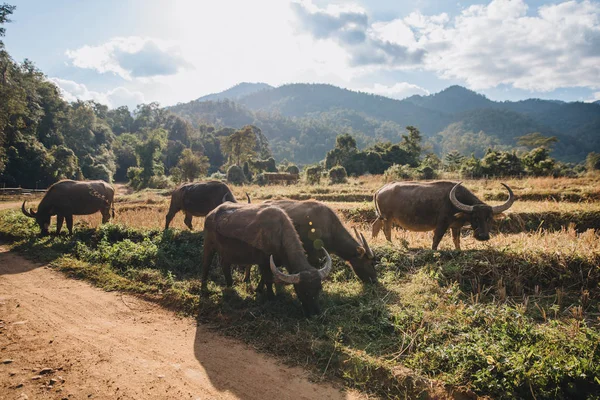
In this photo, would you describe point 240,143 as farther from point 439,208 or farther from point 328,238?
point 328,238

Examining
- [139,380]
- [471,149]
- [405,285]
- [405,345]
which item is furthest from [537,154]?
[471,149]

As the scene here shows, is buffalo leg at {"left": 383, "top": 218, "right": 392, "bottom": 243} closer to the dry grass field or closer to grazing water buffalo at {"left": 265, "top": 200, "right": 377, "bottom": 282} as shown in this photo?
the dry grass field

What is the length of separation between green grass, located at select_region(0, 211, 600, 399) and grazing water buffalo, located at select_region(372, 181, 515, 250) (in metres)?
0.96

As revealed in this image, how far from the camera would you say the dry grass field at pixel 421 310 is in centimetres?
390

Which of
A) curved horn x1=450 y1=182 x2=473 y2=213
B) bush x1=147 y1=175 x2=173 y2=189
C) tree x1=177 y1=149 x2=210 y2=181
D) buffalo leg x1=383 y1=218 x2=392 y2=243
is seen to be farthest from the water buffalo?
bush x1=147 y1=175 x2=173 y2=189

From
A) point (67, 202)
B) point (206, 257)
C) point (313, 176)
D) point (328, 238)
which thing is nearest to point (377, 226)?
point (328, 238)

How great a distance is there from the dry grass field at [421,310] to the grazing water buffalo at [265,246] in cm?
49

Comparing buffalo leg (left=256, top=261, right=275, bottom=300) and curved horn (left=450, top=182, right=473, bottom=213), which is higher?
curved horn (left=450, top=182, right=473, bottom=213)

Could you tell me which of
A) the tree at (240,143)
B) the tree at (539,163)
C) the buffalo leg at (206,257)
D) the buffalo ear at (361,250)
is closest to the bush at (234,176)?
the tree at (240,143)

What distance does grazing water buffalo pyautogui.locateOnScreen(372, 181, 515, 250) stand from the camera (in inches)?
305

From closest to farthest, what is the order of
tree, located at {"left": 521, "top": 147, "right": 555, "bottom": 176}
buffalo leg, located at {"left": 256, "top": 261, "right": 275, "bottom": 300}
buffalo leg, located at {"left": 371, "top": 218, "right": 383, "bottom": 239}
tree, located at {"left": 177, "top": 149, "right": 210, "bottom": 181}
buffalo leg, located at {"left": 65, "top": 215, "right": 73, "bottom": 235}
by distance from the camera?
buffalo leg, located at {"left": 256, "top": 261, "right": 275, "bottom": 300} → buffalo leg, located at {"left": 371, "top": 218, "right": 383, "bottom": 239} → buffalo leg, located at {"left": 65, "top": 215, "right": 73, "bottom": 235} → tree, located at {"left": 521, "top": 147, "right": 555, "bottom": 176} → tree, located at {"left": 177, "top": 149, "right": 210, "bottom": 181}

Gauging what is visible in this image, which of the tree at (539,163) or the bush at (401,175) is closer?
the tree at (539,163)

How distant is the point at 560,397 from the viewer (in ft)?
11.7

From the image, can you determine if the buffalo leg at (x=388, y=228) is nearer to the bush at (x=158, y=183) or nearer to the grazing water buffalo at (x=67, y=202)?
the grazing water buffalo at (x=67, y=202)
